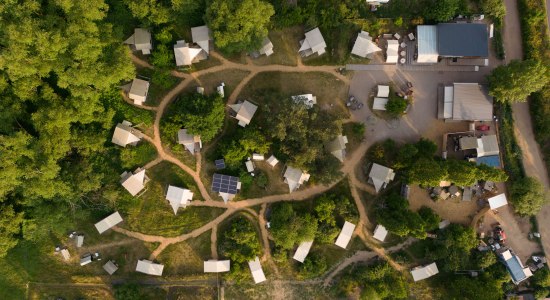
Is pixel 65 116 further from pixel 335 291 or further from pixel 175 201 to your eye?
pixel 335 291

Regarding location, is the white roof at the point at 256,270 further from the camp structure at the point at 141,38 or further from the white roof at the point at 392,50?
the white roof at the point at 392,50

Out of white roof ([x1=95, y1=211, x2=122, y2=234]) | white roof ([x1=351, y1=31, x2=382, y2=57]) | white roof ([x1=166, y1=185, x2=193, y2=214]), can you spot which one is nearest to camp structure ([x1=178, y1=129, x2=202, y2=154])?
white roof ([x1=166, y1=185, x2=193, y2=214])

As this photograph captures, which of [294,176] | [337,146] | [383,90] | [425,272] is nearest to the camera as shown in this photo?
[337,146]

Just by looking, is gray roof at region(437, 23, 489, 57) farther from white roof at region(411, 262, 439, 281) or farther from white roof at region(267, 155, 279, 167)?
white roof at region(411, 262, 439, 281)

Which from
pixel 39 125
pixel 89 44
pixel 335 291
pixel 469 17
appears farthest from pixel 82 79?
pixel 469 17

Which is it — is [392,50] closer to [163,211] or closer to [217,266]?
[217,266]

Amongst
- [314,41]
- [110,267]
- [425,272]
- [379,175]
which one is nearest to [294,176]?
[379,175]
